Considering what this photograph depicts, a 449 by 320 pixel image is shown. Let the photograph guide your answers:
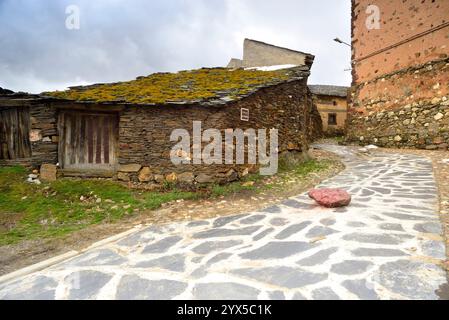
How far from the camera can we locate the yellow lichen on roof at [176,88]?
7.49 metres

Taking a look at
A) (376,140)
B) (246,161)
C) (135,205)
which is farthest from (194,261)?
(376,140)

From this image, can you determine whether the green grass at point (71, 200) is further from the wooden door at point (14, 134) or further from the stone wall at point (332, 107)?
the stone wall at point (332, 107)

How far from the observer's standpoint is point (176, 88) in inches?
334

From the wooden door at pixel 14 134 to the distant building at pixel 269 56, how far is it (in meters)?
9.11

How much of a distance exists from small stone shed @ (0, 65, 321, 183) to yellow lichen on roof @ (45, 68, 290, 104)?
30 mm

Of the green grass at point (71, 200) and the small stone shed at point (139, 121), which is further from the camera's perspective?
the small stone shed at point (139, 121)

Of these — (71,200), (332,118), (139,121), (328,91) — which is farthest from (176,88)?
(328,91)

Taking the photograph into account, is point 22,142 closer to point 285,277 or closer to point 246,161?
point 246,161

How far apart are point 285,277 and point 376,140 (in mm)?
12277

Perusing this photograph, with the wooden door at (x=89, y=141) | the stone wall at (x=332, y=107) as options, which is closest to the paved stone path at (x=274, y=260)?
the wooden door at (x=89, y=141)

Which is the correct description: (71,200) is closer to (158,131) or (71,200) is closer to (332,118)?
(158,131)

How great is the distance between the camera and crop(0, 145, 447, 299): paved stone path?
2.54 metres

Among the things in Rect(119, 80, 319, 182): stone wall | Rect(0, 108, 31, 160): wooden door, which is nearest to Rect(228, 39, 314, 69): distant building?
Rect(119, 80, 319, 182): stone wall
